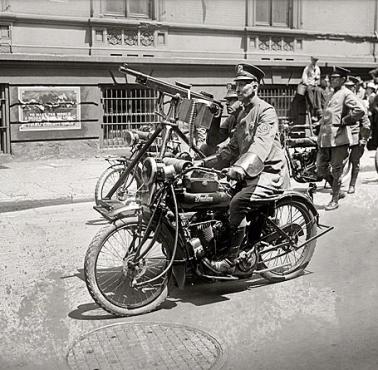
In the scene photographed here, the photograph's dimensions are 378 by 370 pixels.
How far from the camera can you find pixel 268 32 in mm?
19094

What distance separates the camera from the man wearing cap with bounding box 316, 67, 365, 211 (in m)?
10.0

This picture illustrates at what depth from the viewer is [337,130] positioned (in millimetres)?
10148

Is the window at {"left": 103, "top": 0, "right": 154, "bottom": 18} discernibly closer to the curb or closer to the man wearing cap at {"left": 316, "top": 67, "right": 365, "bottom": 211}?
the curb

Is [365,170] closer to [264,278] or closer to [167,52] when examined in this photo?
[167,52]

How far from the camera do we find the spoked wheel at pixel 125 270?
5.25m

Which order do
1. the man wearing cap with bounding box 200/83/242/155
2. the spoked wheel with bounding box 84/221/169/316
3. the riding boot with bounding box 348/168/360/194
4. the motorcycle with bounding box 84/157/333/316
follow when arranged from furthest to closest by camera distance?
the riding boot with bounding box 348/168/360/194, the man wearing cap with bounding box 200/83/242/155, the motorcycle with bounding box 84/157/333/316, the spoked wheel with bounding box 84/221/169/316

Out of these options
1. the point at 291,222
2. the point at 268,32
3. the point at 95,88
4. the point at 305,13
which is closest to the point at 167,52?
the point at 95,88

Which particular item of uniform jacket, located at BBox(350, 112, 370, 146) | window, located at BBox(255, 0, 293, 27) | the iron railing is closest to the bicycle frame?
uniform jacket, located at BBox(350, 112, 370, 146)

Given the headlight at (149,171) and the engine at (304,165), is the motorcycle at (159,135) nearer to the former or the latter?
the headlight at (149,171)

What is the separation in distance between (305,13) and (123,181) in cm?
1302

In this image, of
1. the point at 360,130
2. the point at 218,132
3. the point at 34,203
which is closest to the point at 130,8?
the point at 360,130

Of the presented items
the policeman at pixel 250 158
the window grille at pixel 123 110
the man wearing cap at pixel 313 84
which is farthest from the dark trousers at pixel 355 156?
the man wearing cap at pixel 313 84

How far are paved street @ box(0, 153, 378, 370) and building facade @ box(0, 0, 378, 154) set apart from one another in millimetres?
7529

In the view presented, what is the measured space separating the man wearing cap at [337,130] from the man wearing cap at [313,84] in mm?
9034
